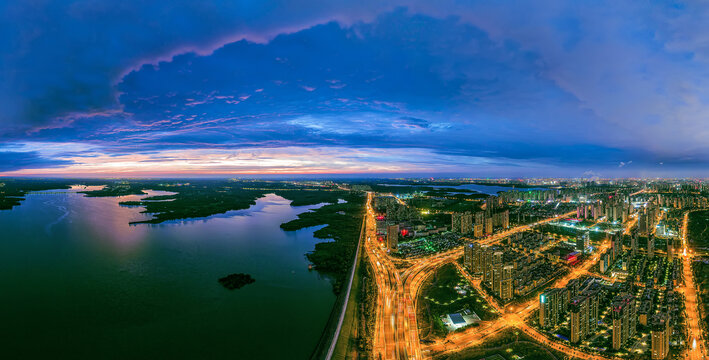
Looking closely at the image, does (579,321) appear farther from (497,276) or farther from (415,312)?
(415,312)

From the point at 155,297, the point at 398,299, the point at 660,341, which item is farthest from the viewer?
the point at 398,299

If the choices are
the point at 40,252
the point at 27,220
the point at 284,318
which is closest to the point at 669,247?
the point at 284,318

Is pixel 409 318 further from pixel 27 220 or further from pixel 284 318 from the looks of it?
pixel 27 220

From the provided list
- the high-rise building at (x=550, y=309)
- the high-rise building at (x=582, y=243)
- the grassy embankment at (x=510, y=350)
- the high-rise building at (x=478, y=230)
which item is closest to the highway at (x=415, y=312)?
the grassy embankment at (x=510, y=350)

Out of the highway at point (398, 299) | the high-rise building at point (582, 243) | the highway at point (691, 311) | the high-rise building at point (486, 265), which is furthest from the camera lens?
the high-rise building at point (582, 243)

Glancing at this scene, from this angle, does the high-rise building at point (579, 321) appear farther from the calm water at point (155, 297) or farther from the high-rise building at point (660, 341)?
the calm water at point (155, 297)

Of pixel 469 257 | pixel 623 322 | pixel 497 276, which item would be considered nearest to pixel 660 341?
pixel 623 322
